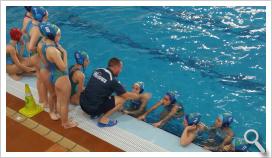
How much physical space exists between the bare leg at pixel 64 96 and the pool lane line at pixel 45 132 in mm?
252

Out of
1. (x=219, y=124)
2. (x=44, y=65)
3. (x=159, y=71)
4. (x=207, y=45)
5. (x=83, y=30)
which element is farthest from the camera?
(x=83, y=30)

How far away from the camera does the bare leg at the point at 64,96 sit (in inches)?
216

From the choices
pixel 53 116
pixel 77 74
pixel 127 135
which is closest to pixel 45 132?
pixel 53 116

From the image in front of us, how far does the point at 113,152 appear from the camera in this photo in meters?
5.56

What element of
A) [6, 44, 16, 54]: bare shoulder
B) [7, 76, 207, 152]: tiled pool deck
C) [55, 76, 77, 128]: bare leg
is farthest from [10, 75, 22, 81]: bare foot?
[55, 76, 77, 128]: bare leg

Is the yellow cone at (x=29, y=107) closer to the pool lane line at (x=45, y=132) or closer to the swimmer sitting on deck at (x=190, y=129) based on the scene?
the pool lane line at (x=45, y=132)

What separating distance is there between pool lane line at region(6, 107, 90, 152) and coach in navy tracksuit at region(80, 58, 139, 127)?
1.81ft

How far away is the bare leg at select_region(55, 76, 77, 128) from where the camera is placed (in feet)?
18.0

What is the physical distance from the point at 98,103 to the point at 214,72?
3154 mm

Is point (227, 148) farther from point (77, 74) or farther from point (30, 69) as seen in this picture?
point (30, 69)

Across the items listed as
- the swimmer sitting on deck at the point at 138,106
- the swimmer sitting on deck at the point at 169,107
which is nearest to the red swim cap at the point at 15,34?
the swimmer sitting on deck at the point at 138,106

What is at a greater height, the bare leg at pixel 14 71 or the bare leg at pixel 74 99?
the bare leg at pixel 14 71

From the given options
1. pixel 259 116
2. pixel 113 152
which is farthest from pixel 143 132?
pixel 259 116

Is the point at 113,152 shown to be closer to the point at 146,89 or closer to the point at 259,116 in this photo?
the point at 146,89
